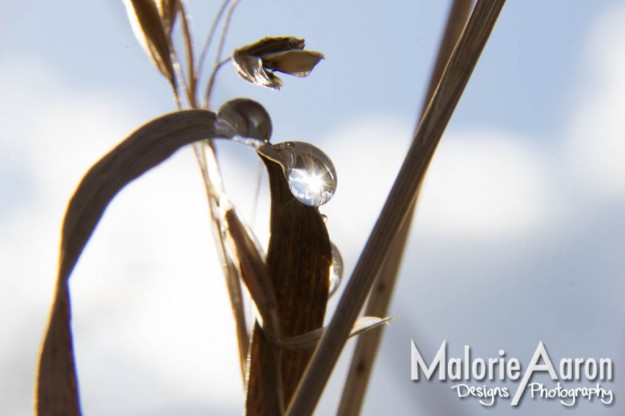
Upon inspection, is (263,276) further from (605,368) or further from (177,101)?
(605,368)

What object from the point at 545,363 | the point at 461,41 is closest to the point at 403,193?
the point at 461,41
